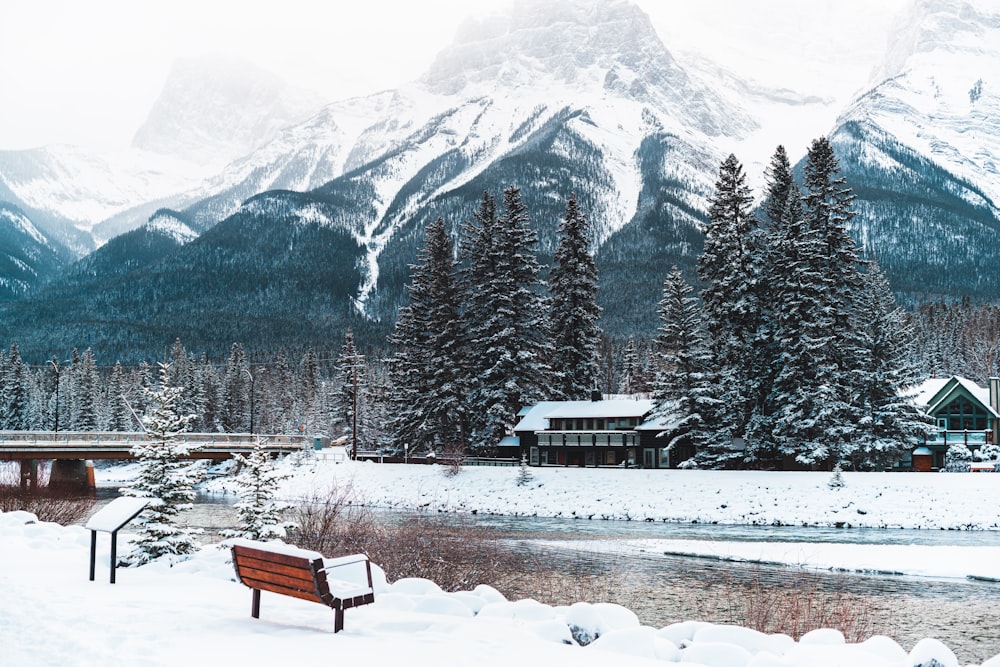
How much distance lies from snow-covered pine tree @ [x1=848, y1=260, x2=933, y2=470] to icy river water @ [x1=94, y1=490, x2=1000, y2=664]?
10194mm

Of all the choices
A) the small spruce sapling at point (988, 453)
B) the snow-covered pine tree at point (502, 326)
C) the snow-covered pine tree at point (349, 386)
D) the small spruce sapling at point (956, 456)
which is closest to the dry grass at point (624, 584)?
the snow-covered pine tree at point (502, 326)

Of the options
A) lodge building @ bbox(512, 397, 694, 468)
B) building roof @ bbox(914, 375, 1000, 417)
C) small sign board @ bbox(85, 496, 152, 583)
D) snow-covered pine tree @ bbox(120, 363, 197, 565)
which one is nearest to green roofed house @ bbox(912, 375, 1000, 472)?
building roof @ bbox(914, 375, 1000, 417)

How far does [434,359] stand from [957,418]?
3929 centimetres

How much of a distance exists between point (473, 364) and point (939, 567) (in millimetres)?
41613

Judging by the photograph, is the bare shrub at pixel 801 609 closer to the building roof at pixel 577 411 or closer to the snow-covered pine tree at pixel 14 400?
the building roof at pixel 577 411

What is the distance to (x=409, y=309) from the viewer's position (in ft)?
230

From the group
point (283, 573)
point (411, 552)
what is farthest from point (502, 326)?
point (283, 573)

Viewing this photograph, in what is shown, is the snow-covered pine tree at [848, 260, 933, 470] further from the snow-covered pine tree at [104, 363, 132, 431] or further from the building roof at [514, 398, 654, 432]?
the snow-covered pine tree at [104, 363, 132, 431]

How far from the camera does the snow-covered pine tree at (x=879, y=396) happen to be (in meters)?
48.2

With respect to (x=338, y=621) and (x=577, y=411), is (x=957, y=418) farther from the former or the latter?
(x=338, y=621)

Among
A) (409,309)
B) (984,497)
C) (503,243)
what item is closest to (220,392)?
(409,309)

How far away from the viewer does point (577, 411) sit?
6900 cm

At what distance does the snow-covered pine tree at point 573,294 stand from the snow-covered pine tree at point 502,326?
198cm

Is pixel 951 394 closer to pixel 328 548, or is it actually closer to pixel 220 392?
pixel 328 548
